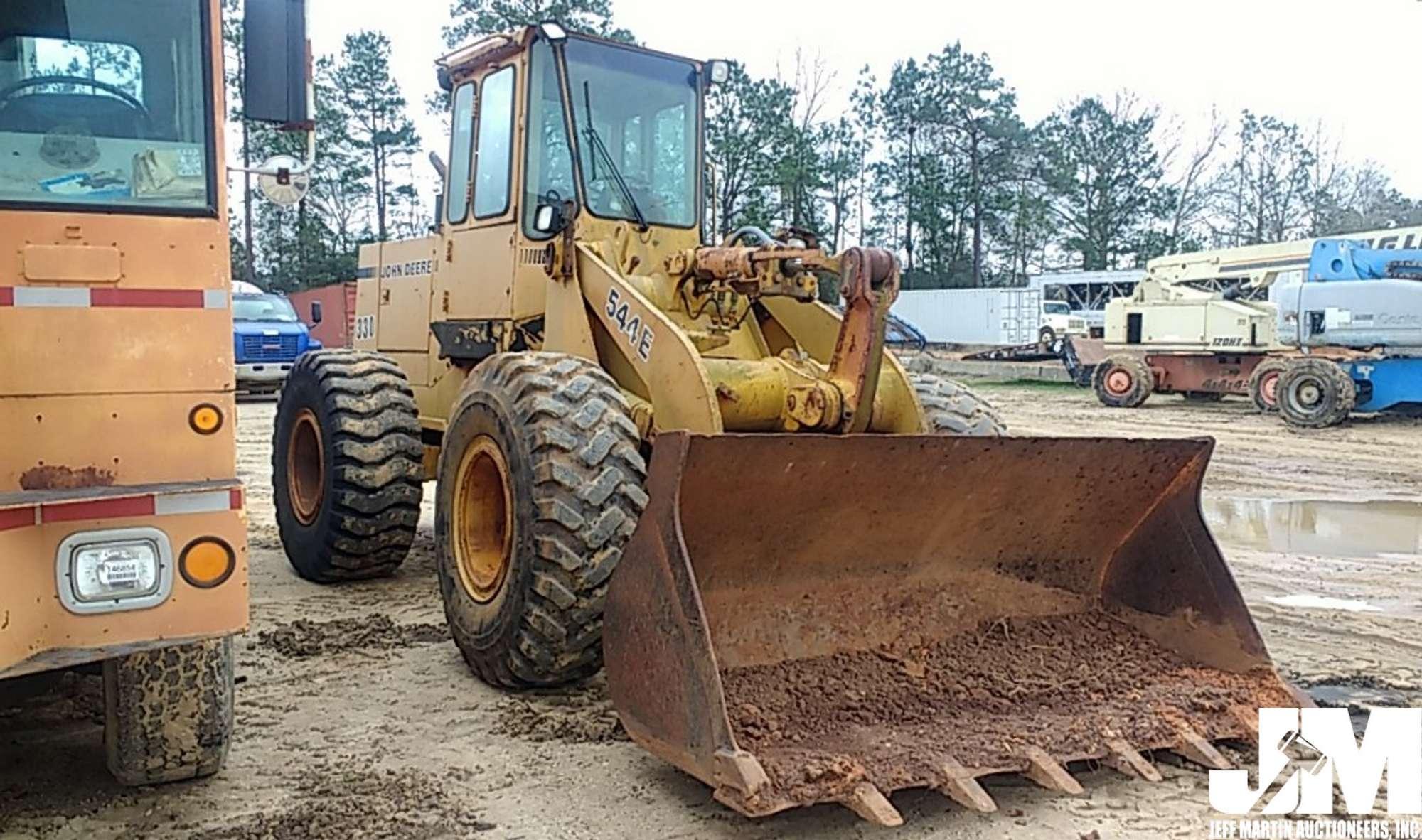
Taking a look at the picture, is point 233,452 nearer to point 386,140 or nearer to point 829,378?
point 829,378

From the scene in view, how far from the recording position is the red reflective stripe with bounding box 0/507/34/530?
9.37 ft

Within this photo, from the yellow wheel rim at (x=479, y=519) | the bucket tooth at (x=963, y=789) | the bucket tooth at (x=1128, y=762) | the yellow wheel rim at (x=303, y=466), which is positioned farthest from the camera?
the yellow wheel rim at (x=303, y=466)

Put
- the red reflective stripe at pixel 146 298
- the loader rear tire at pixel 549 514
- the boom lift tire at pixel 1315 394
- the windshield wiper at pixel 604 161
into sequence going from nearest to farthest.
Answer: the red reflective stripe at pixel 146 298 < the loader rear tire at pixel 549 514 < the windshield wiper at pixel 604 161 < the boom lift tire at pixel 1315 394

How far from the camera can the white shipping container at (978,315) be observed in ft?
120

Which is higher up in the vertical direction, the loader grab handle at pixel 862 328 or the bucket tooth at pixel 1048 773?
the loader grab handle at pixel 862 328

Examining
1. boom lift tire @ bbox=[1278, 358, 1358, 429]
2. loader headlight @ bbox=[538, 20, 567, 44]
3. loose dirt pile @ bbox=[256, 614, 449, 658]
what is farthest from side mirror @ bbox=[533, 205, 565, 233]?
boom lift tire @ bbox=[1278, 358, 1358, 429]

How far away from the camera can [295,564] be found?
22.8ft

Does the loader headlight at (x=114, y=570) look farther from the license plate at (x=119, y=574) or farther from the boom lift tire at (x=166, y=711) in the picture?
the boom lift tire at (x=166, y=711)

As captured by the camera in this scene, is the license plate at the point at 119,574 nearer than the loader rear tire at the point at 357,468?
Yes

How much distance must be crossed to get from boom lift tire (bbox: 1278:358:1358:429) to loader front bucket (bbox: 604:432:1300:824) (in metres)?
12.9

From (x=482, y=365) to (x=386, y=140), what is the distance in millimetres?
39433

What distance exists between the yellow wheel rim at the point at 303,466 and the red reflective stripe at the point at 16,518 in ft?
13.2

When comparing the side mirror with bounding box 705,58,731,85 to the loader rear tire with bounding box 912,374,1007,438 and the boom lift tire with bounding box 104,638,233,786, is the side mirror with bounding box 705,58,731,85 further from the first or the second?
the boom lift tire with bounding box 104,638,233,786

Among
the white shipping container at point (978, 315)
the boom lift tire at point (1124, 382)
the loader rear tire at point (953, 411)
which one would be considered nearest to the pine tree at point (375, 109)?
the white shipping container at point (978, 315)
